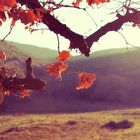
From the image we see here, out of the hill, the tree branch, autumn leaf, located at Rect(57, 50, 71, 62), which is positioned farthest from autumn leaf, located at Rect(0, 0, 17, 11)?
the hill

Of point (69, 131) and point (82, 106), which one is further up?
point (82, 106)

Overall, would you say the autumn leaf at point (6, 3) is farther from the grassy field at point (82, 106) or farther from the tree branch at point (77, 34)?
the grassy field at point (82, 106)

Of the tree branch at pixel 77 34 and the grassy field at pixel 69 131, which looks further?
the grassy field at pixel 69 131

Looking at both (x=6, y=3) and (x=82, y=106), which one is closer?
(x=6, y=3)

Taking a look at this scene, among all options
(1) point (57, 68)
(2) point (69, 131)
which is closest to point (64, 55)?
(1) point (57, 68)

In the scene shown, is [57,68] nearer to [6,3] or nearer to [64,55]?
[64,55]

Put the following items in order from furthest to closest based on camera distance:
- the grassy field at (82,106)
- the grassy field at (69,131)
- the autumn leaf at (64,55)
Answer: the grassy field at (82,106) → the grassy field at (69,131) → the autumn leaf at (64,55)

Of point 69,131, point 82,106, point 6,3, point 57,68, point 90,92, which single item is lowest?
point 69,131

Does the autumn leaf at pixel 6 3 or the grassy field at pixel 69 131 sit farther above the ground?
the autumn leaf at pixel 6 3

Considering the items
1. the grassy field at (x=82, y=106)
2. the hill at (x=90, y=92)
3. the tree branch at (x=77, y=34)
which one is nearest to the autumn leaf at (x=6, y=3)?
the tree branch at (x=77, y=34)

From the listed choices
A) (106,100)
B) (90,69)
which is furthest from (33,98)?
(90,69)

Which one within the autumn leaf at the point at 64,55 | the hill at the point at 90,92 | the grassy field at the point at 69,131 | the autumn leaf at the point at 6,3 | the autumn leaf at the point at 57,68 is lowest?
the grassy field at the point at 69,131

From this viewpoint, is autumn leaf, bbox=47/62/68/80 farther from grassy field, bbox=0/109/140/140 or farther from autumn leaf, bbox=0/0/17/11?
grassy field, bbox=0/109/140/140

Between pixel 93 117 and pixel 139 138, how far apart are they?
936 cm
